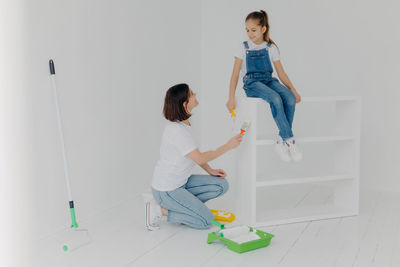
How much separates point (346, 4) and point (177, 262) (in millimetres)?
2390

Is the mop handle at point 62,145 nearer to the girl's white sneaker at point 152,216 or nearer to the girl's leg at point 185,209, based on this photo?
the girl's white sneaker at point 152,216

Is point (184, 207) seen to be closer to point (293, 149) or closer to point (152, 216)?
point (152, 216)

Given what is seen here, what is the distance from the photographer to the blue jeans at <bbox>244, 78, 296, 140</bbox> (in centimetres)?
280

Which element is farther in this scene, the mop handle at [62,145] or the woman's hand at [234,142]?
the woman's hand at [234,142]

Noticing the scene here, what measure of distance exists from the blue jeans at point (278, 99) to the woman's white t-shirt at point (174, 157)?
0.45 m

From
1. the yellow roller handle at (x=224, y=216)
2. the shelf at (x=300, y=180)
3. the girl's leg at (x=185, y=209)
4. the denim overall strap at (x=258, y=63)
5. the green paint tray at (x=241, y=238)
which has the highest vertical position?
the denim overall strap at (x=258, y=63)

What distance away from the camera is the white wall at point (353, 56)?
3.64 meters

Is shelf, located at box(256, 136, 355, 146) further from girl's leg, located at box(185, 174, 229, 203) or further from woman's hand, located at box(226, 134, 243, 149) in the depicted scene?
girl's leg, located at box(185, 174, 229, 203)

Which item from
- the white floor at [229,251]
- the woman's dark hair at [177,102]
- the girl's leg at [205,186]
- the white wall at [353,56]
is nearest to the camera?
the white floor at [229,251]

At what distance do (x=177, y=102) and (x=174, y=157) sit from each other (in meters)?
0.31

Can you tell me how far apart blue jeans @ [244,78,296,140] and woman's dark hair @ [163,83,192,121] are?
41cm

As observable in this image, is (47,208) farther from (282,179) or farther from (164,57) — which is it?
(164,57)

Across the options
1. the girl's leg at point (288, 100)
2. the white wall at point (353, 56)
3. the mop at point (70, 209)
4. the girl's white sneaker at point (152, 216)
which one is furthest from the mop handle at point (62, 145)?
the white wall at point (353, 56)

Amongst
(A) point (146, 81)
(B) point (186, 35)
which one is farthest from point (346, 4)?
(A) point (146, 81)
